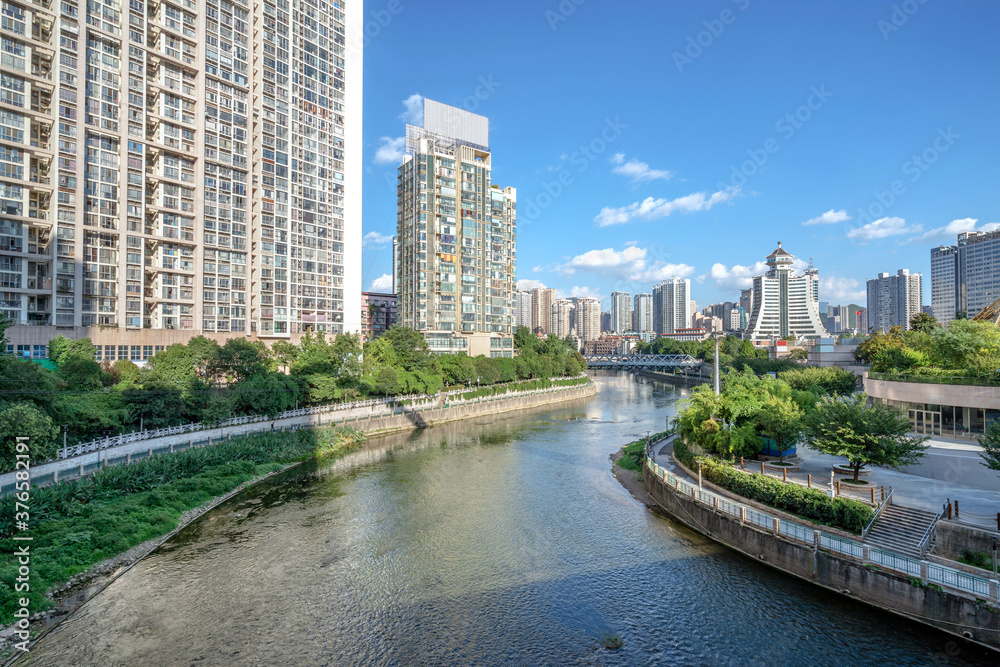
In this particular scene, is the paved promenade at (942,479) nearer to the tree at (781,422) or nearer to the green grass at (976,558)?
the green grass at (976,558)

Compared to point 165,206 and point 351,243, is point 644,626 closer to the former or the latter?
point 165,206

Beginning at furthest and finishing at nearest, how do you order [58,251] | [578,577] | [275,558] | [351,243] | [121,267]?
[351,243], [121,267], [58,251], [275,558], [578,577]

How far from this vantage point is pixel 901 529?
66.6 feet

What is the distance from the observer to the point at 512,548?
24.6m

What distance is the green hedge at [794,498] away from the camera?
20594 millimetres

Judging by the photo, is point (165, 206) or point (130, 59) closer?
point (130, 59)

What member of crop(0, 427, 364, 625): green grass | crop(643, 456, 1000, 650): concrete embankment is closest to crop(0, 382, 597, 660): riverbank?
crop(0, 427, 364, 625): green grass

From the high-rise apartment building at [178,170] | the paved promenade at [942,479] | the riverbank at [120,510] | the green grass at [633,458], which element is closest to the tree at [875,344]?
the paved promenade at [942,479]

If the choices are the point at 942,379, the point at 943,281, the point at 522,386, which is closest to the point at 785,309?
the point at 943,281

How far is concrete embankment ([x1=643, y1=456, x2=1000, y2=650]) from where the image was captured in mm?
15719

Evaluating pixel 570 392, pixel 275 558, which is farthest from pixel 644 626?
pixel 570 392

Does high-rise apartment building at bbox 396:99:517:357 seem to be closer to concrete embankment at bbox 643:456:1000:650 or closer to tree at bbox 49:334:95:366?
tree at bbox 49:334:95:366

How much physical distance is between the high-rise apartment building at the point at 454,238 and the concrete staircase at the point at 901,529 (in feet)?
239

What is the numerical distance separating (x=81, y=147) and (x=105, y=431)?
108 feet
